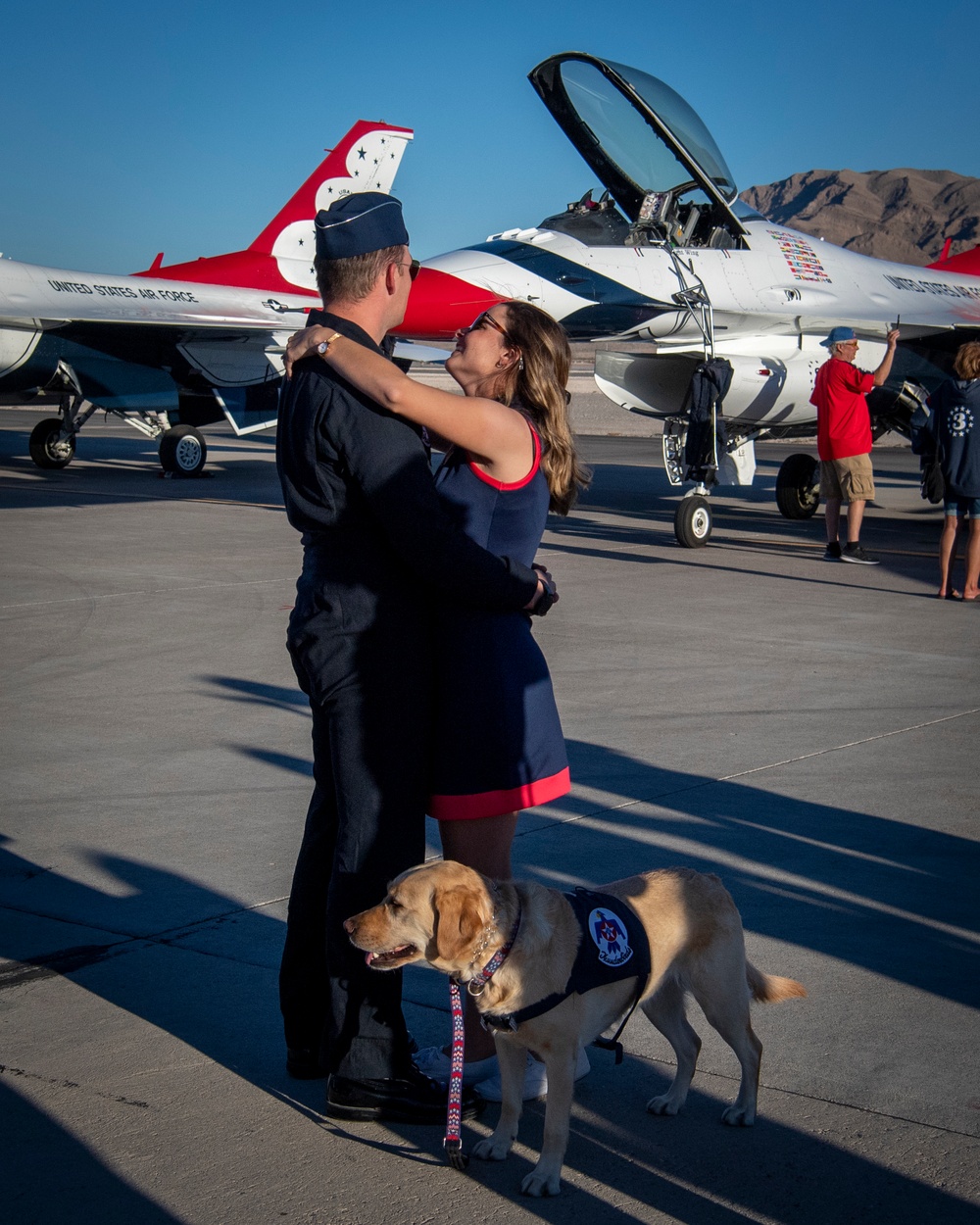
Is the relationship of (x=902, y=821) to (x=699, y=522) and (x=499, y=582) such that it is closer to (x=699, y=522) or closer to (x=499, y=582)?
(x=499, y=582)

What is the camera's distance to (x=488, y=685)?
2783 mm

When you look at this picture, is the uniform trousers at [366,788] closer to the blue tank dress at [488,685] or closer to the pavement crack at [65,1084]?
the blue tank dress at [488,685]

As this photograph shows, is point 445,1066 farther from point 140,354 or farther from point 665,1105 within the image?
point 140,354

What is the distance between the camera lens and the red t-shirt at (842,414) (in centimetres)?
1084

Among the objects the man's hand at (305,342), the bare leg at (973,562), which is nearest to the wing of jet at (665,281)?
the bare leg at (973,562)

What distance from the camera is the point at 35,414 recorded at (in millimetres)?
36531

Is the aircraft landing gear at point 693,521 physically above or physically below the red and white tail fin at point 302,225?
below

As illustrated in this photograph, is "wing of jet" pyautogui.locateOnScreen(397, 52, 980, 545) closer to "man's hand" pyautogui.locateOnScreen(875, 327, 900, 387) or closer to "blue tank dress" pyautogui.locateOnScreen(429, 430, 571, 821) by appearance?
"man's hand" pyautogui.locateOnScreen(875, 327, 900, 387)

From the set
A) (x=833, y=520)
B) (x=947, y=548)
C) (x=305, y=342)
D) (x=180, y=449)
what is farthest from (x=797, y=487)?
(x=305, y=342)

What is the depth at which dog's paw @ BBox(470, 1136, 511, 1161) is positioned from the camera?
2.64m

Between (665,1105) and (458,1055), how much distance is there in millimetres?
537

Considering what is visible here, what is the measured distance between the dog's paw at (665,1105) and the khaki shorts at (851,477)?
8704mm

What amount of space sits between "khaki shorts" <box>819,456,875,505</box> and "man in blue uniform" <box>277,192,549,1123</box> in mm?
8681

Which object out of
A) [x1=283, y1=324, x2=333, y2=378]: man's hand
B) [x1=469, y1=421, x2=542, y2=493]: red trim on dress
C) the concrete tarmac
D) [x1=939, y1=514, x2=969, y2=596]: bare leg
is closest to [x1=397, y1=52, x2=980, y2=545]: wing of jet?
[x1=939, y1=514, x2=969, y2=596]: bare leg
